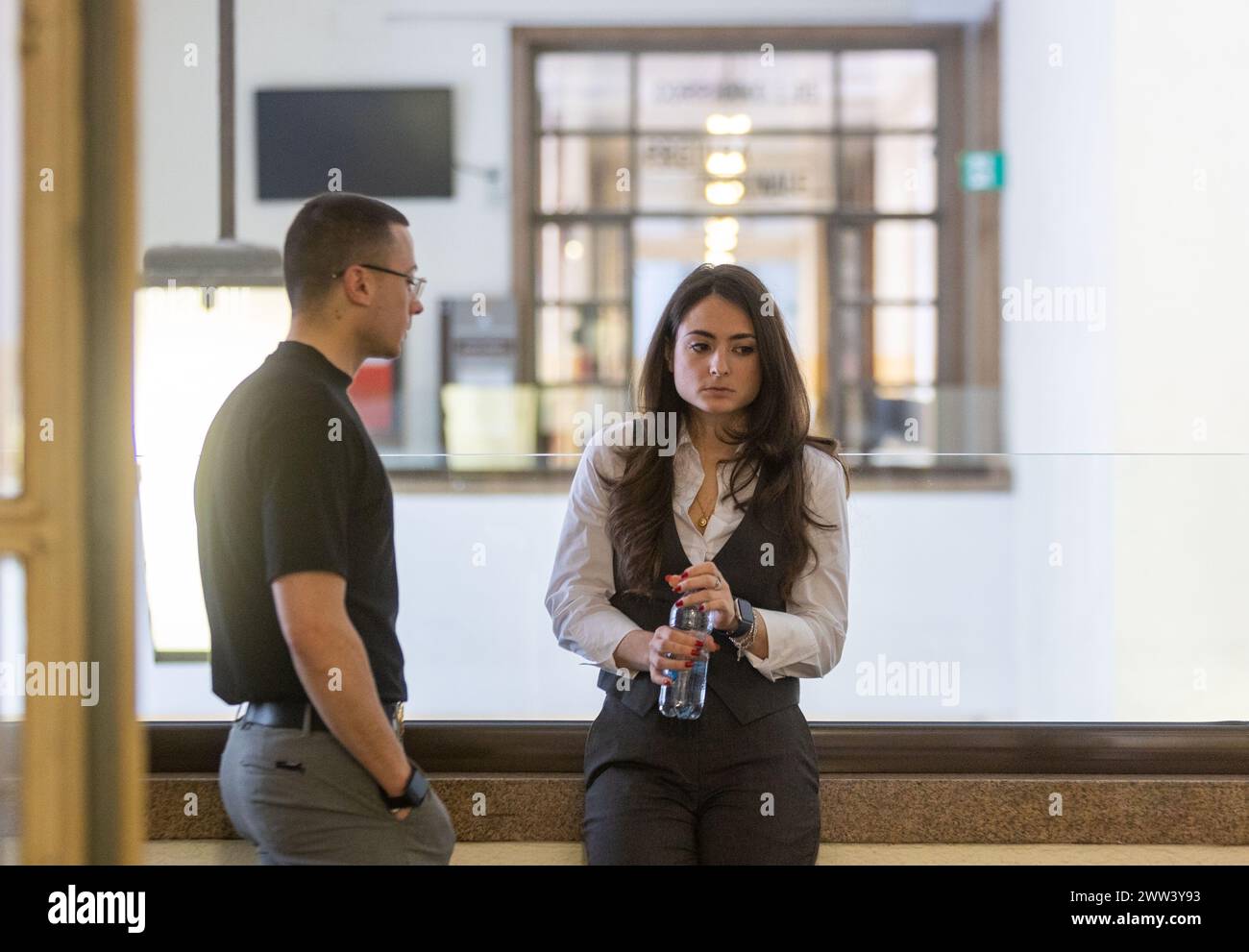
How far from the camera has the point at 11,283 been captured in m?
0.75

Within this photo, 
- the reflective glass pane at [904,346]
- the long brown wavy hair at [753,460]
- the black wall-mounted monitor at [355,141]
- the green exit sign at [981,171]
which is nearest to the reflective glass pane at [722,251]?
the reflective glass pane at [904,346]

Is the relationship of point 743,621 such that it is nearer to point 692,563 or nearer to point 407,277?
point 692,563

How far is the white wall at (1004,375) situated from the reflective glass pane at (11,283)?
1.42ft

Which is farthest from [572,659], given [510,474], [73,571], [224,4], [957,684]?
[73,571]

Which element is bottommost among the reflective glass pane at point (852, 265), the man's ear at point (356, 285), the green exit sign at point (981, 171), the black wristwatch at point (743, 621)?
the black wristwatch at point (743, 621)

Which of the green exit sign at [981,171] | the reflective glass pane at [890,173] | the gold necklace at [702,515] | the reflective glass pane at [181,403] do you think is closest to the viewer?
the gold necklace at [702,515]

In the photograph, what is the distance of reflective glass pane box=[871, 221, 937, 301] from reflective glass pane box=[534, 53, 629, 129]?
1547 millimetres

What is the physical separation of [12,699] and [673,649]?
1.07m

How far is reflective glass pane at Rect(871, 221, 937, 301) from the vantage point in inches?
254

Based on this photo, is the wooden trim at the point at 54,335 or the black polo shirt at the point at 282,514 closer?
the wooden trim at the point at 54,335

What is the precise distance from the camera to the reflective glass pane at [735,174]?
6.44m

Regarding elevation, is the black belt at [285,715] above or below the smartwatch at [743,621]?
below

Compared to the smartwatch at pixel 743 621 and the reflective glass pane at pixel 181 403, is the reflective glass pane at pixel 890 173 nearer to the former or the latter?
the reflective glass pane at pixel 181 403
